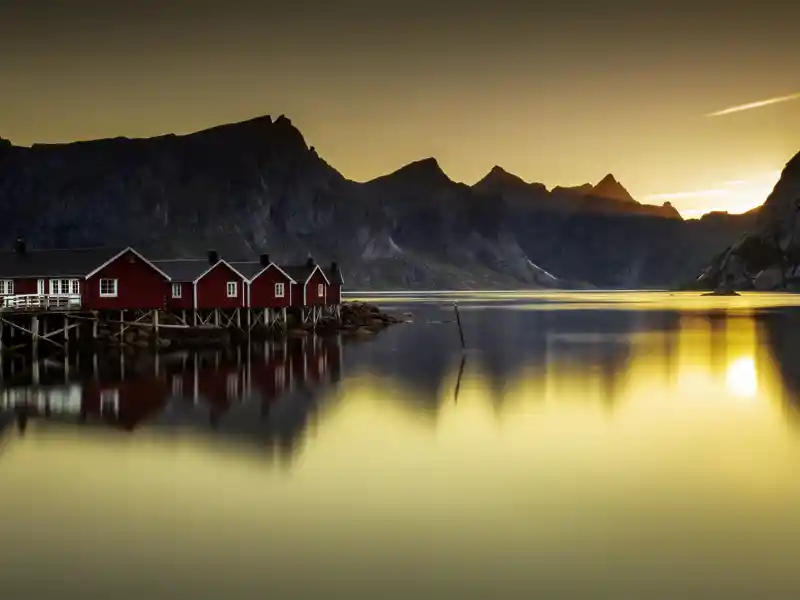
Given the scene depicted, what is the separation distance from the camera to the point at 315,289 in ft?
276

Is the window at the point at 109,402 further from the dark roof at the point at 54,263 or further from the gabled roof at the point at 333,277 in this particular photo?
the gabled roof at the point at 333,277

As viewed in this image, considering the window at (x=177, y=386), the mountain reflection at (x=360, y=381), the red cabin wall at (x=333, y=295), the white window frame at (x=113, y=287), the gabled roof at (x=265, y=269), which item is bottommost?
the mountain reflection at (x=360, y=381)

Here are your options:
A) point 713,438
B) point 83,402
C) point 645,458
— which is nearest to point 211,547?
point 645,458

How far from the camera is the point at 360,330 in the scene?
8475 centimetres

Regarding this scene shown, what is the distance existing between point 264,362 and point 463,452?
28.9 m

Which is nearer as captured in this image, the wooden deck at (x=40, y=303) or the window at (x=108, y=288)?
the wooden deck at (x=40, y=303)

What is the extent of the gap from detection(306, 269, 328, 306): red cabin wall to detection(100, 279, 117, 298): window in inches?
939

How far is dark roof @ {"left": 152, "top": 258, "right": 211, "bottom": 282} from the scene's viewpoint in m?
66.8

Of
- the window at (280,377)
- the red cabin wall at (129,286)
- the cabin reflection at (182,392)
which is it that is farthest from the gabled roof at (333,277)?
the window at (280,377)

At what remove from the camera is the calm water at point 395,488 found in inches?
608

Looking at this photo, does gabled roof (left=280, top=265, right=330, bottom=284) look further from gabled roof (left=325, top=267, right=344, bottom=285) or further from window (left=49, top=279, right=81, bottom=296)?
window (left=49, top=279, right=81, bottom=296)

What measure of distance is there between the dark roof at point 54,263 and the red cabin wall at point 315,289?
78.6 ft

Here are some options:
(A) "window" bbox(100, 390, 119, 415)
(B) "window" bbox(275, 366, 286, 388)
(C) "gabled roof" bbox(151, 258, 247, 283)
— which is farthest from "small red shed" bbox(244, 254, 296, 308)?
(A) "window" bbox(100, 390, 119, 415)

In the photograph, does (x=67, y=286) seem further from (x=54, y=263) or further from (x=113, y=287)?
(x=113, y=287)
